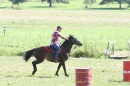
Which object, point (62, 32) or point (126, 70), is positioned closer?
point (126, 70)

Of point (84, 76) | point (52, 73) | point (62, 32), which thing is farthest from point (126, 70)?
point (62, 32)

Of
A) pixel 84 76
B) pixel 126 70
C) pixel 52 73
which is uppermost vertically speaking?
pixel 84 76

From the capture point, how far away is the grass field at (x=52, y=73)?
18350 mm

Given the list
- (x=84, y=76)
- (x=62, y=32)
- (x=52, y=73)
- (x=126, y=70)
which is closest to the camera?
(x=84, y=76)

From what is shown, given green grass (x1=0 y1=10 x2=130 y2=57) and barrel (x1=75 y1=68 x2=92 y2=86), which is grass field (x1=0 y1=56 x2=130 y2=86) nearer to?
barrel (x1=75 y1=68 x2=92 y2=86)

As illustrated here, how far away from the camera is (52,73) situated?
71.9 feet

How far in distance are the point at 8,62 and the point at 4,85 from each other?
885 cm

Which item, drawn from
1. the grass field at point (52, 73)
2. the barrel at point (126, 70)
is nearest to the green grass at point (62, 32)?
the grass field at point (52, 73)

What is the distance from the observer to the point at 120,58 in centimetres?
2895

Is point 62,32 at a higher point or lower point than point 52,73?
lower

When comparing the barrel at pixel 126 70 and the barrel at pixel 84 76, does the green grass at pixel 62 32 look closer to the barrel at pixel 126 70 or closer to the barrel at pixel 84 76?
the barrel at pixel 126 70

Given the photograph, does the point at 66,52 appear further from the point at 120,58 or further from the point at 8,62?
the point at 120,58

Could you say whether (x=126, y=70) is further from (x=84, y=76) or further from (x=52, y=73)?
(x=52, y=73)

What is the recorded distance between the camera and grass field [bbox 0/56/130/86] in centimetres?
1835
